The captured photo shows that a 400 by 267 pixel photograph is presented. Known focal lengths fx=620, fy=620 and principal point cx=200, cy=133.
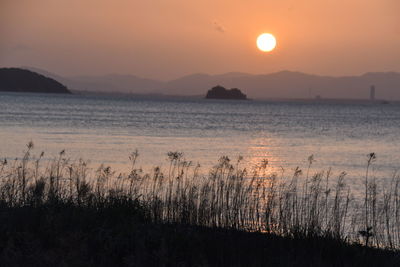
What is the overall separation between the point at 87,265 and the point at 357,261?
5.08 metres

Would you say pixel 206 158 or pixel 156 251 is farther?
pixel 206 158

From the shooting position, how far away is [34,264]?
9.62 meters

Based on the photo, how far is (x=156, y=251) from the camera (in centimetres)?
1062

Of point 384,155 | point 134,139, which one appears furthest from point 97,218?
point 134,139

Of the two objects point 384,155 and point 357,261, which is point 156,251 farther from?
point 384,155

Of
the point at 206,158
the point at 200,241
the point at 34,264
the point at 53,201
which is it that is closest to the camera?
the point at 34,264

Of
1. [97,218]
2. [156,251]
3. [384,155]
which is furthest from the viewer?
[384,155]

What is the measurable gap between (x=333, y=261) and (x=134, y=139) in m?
39.0

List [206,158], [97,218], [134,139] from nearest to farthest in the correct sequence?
[97,218] < [206,158] < [134,139]

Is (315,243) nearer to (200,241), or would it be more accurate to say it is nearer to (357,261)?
(357,261)

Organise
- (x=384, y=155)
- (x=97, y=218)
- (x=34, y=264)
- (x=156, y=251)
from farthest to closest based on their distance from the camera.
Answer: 1. (x=384, y=155)
2. (x=97, y=218)
3. (x=156, y=251)
4. (x=34, y=264)

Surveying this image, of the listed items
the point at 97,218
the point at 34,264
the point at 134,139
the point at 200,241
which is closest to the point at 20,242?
the point at 34,264

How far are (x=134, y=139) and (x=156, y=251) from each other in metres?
39.5

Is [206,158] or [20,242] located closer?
[20,242]
